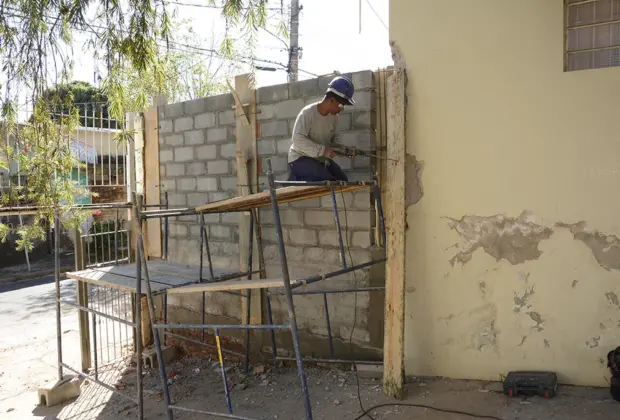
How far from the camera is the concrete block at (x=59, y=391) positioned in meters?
4.86

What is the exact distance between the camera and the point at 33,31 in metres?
3.79

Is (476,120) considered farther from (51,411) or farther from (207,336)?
(51,411)

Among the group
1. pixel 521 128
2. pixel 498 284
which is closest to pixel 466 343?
pixel 498 284

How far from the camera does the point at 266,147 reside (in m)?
4.94

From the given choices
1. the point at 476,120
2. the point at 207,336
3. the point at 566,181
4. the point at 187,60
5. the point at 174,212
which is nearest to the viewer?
the point at 566,181

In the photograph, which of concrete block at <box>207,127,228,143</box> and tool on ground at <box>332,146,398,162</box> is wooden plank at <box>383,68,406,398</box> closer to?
tool on ground at <box>332,146,398,162</box>

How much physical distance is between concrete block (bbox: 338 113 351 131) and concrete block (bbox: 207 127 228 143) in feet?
4.86

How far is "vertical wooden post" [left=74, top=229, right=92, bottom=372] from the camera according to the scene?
5227mm

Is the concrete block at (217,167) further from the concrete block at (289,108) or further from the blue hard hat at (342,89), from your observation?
the blue hard hat at (342,89)

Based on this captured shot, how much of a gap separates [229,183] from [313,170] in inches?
64.3

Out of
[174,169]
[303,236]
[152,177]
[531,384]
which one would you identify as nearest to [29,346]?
[152,177]

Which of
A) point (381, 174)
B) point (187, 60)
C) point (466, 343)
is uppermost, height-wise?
point (187, 60)

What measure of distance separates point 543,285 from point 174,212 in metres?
2.79

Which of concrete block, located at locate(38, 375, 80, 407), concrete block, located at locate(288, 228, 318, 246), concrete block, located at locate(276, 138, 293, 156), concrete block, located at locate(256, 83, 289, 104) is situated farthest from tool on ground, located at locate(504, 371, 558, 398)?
concrete block, located at locate(38, 375, 80, 407)
